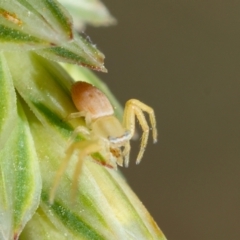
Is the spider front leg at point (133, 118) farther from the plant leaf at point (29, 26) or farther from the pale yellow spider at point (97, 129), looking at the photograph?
the plant leaf at point (29, 26)

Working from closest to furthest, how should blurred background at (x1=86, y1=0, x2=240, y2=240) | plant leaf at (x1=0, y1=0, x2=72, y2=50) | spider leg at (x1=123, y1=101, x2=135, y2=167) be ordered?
plant leaf at (x1=0, y1=0, x2=72, y2=50), spider leg at (x1=123, y1=101, x2=135, y2=167), blurred background at (x1=86, y1=0, x2=240, y2=240)

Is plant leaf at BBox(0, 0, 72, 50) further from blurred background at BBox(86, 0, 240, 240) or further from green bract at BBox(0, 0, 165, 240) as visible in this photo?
blurred background at BBox(86, 0, 240, 240)

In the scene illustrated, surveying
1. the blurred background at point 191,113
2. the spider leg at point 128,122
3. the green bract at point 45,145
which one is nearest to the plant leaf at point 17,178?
the green bract at point 45,145

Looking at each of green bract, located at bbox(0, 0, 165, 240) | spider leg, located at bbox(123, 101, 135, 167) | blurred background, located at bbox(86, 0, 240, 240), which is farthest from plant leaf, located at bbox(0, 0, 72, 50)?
blurred background, located at bbox(86, 0, 240, 240)

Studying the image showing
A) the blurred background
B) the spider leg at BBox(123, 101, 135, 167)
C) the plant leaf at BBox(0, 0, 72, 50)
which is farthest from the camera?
the blurred background

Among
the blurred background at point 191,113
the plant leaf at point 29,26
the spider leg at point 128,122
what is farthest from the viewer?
the blurred background at point 191,113

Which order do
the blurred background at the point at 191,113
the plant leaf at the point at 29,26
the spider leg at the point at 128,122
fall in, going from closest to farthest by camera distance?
1. the plant leaf at the point at 29,26
2. the spider leg at the point at 128,122
3. the blurred background at the point at 191,113

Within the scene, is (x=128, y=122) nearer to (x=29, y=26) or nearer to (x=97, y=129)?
(x=97, y=129)

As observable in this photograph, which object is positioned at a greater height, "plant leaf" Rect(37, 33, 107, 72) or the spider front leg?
"plant leaf" Rect(37, 33, 107, 72)

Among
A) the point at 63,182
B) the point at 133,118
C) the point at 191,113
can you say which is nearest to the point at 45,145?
the point at 63,182
